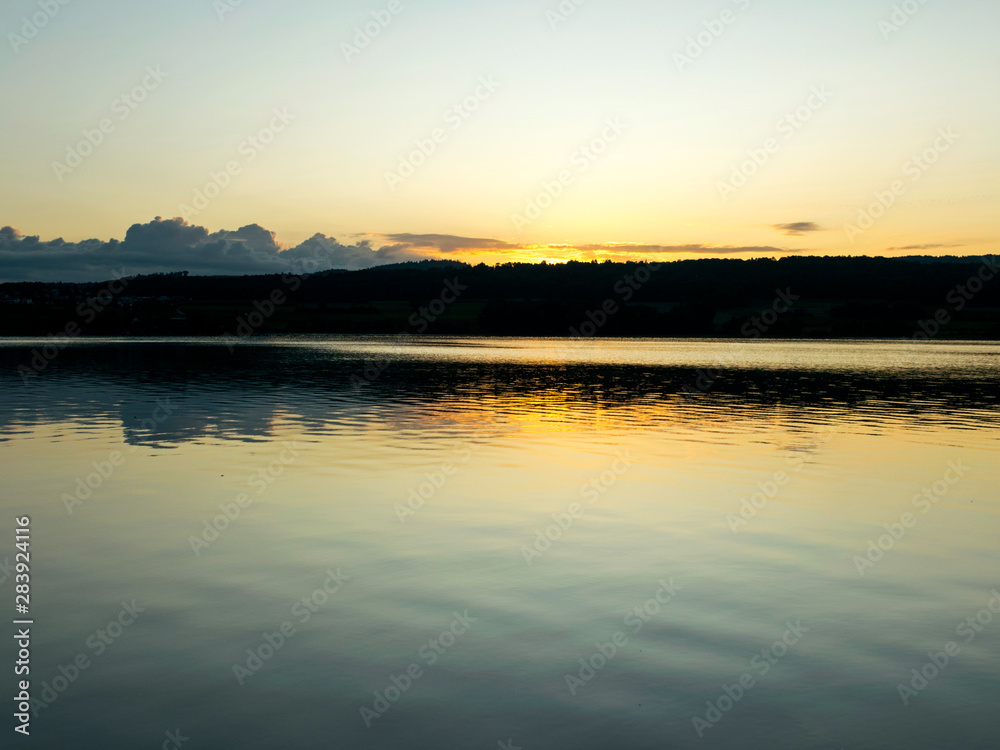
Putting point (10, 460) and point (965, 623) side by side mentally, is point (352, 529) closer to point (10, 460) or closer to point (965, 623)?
point (965, 623)

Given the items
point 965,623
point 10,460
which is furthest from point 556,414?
point 965,623

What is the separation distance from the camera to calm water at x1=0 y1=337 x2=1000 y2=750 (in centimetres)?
870

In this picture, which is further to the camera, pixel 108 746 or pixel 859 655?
pixel 859 655

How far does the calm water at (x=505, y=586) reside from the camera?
8.70m

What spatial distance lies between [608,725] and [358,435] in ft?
74.7

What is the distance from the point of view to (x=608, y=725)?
8.47m

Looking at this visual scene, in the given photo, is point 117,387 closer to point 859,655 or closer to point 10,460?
point 10,460

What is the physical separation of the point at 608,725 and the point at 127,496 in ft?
Answer: 47.9

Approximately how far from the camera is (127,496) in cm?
1930

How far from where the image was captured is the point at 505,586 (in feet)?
43.0

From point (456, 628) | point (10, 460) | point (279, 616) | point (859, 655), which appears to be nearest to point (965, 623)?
point (859, 655)

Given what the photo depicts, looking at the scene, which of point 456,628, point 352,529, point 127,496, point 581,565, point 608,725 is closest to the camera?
point 608,725

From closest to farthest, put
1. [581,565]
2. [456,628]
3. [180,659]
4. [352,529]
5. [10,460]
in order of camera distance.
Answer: [180,659] < [456,628] < [581,565] < [352,529] < [10,460]

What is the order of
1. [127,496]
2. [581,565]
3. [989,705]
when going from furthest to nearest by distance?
[127,496] < [581,565] < [989,705]
